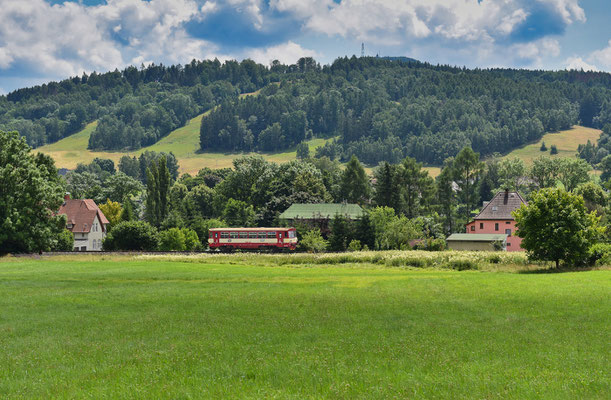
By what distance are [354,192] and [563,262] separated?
3292 inches

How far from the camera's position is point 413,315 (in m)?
26.9

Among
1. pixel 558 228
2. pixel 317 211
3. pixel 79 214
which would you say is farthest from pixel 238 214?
pixel 558 228

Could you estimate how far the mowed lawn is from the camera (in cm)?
1566

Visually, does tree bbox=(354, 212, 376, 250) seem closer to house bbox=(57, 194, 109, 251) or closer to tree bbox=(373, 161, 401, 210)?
tree bbox=(373, 161, 401, 210)

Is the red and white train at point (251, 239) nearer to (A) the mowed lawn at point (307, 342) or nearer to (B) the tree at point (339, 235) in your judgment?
(B) the tree at point (339, 235)

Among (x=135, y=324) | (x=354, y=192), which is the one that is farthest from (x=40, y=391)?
(x=354, y=192)

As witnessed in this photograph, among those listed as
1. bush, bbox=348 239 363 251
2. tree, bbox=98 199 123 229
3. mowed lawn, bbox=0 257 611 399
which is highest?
tree, bbox=98 199 123 229

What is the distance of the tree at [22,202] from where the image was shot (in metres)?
71.8

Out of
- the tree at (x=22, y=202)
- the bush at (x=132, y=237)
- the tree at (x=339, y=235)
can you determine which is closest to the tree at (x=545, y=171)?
the tree at (x=339, y=235)

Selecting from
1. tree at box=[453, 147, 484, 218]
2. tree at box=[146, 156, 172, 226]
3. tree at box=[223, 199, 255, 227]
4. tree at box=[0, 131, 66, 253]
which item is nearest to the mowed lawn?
tree at box=[0, 131, 66, 253]

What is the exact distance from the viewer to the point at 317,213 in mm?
113812

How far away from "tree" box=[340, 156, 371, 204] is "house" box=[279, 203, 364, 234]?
14794mm

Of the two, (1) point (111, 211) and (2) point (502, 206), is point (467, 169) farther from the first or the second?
(1) point (111, 211)

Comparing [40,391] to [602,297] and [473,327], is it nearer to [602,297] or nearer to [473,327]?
[473,327]
